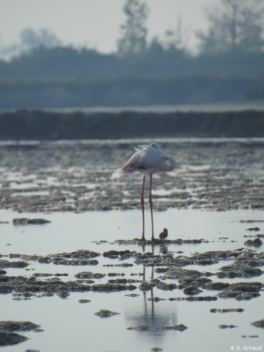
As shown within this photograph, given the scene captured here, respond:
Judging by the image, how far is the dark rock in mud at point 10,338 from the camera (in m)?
6.11

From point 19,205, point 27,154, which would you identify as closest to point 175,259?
point 19,205

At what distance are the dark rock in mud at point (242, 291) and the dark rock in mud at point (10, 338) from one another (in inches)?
85.0

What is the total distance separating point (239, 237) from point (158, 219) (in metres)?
2.54

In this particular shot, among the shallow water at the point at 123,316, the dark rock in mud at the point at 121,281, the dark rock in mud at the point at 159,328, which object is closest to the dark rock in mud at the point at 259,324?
the shallow water at the point at 123,316

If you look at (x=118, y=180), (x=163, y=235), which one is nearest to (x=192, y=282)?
(x=163, y=235)

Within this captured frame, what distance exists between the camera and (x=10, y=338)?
20.3 ft

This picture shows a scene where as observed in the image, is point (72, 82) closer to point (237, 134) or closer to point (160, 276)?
point (237, 134)

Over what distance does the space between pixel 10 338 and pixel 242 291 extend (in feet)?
8.21

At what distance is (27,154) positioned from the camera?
111 feet

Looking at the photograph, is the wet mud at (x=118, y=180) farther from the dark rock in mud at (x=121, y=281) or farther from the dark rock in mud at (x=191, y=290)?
the dark rock in mud at (x=191, y=290)

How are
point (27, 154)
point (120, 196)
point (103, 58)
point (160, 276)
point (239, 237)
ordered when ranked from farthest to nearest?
1. point (103, 58)
2. point (27, 154)
3. point (120, 196)
4. point (239, 237)
5. point (160, 276)

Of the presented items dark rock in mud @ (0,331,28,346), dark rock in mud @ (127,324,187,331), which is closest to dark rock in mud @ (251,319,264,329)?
dark rock in mud @ (127,324,187,331)

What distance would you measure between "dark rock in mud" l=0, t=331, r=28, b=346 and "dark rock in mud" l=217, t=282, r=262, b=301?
216cm

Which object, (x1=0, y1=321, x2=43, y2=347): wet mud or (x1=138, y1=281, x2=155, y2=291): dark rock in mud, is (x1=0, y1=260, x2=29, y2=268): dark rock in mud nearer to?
(x1=138, y1=281, x2=155, y2=291): dark rock in mud
